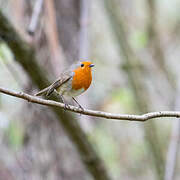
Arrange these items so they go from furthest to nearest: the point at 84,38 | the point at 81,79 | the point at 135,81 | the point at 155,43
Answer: the point at 155,43 → the point at 135,81 → the point at 84,38 → the point at 81,79

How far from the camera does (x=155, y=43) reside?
5785 mm

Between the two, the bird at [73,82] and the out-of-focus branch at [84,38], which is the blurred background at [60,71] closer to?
the out-of-focus branch at [84,38]

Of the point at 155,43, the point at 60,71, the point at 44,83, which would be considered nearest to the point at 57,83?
the point at 44,83

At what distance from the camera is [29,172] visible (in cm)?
409

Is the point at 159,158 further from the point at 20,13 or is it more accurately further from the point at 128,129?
the point at 128,129

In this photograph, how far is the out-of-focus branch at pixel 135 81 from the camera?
4.26 meters

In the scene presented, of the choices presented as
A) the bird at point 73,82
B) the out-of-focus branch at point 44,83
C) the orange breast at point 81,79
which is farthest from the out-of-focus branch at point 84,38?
the out-of-focus branch at point 44,83

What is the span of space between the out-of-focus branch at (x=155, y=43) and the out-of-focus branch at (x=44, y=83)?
2558mm

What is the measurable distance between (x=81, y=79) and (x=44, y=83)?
386mm

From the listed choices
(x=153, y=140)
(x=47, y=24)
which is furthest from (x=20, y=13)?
(x=153, y=140)

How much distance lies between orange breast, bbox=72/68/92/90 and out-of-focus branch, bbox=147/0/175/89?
2846 mm

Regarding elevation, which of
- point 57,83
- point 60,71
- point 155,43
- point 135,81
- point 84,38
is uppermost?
point 155,43

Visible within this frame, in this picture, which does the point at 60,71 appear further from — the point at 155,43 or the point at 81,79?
the point at 155,43

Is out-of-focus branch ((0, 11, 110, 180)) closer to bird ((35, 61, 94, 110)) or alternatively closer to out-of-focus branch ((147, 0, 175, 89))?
bird ((35, 61, 94, 110))
